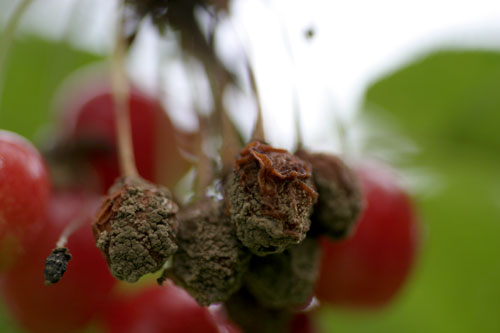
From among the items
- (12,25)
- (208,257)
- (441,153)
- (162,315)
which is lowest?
(441,153)

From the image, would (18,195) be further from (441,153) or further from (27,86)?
(441,153)

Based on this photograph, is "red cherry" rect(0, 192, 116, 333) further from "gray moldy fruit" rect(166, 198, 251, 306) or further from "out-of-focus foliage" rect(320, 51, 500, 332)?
"out-of-focus foliage" rect(320, 51, 500, 332)

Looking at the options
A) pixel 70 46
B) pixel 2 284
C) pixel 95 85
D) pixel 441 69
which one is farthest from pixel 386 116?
pixel 2 284

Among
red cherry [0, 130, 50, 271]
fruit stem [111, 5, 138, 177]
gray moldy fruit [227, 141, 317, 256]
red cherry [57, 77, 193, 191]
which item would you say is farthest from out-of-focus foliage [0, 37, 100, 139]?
gray moldy fruit [227, 141, 317, 256]

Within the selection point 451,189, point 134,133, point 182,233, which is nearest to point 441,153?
point 451,189

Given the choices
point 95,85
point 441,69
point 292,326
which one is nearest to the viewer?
point 292,326

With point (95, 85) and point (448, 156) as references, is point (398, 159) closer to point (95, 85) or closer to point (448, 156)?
point (448, 156)
